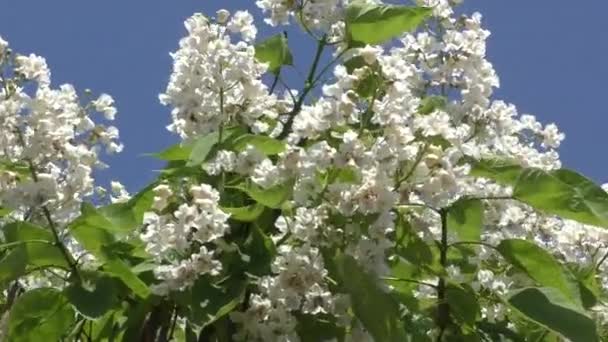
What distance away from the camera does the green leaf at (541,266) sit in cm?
207

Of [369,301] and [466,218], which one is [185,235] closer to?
[369,301]

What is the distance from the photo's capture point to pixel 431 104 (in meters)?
2.32

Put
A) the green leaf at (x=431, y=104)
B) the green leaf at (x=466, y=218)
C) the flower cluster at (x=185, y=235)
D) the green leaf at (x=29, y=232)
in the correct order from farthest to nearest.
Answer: the green leaf at (x=431, y=104)
the green leaf at (x=466, y=218)
the green leaf at (x=29, y=232)
the flower cluster at (x=185, y=235)

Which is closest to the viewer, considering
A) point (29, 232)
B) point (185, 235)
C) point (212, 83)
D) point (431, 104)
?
point (185, 235)

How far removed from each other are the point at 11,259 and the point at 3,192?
0.11m

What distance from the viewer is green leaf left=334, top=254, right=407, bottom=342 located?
194cm

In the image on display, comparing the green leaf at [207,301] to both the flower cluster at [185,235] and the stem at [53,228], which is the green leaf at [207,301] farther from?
the stem at [53,228]

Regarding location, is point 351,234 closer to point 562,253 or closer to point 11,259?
point 11,259

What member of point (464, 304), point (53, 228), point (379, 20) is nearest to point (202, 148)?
point (53, 228)

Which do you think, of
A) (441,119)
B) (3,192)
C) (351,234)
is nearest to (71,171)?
(3,192)

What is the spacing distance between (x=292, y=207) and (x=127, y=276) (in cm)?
28

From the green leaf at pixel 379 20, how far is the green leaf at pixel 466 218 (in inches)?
12.8

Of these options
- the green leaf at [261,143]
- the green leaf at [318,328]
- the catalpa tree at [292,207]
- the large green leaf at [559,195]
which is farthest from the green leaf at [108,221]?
the large green leaf at [559,195]

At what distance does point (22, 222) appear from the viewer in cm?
204
